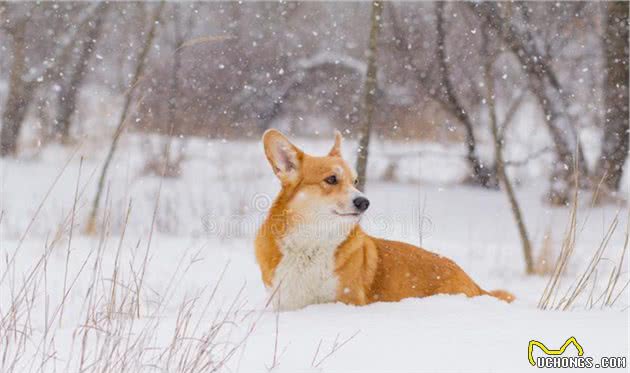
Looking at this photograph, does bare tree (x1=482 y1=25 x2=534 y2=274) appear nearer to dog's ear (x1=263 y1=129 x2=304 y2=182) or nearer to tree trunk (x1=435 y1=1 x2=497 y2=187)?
tree trunk (x1=435 y1=1 x2=497 y2=187)

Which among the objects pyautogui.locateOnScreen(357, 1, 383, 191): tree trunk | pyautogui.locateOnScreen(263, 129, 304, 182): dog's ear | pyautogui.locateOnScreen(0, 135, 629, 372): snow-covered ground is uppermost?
pyautogui.locateOnScreen(357, 1, 383, 191): tree trunk

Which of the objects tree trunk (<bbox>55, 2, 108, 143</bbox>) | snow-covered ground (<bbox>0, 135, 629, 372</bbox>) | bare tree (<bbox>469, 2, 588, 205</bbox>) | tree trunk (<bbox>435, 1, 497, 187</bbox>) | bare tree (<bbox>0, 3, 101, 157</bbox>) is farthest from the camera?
bare tree (<bbox>0, 3, 101, 157</bbox>)

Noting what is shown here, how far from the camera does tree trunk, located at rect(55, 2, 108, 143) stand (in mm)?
10414

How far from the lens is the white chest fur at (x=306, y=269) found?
3811 millimetres

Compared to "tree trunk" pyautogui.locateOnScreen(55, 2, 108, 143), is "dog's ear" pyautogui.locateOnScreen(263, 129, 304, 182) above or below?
below

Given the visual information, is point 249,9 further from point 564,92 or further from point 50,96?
point 564,92

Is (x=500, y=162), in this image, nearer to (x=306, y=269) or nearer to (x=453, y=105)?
(x=453, y=105)

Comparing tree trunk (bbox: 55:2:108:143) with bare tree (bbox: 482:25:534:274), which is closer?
bare tree (bbox: 482:25:534:274)

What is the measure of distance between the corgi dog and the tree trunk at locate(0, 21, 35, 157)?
26.8 ft

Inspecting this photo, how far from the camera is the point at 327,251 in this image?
3895 millimetres

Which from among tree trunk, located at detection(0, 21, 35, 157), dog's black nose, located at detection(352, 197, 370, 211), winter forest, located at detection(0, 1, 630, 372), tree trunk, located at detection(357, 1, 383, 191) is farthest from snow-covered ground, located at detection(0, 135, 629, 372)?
tree trunk, located at detection(357, 1, 383, 191)

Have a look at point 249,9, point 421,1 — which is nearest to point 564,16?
point 421,1

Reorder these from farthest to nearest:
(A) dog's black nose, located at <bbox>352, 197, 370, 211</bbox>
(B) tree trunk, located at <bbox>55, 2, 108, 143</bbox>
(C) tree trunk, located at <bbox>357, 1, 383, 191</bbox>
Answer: (B) tree trunk, located at <bbox>55, 2, 108, 143</bbox> < (C) tree trunk, located at <bbox>357, 1, 383, 191</bbox> < (A) dog's black nose, located at <bbox>352, 197, 370, 211</bbox>

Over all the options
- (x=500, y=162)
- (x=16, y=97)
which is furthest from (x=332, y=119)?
(x=16, y=97)
